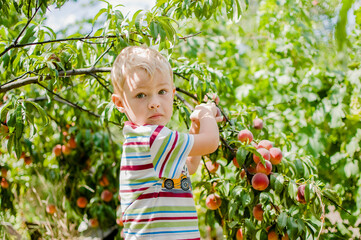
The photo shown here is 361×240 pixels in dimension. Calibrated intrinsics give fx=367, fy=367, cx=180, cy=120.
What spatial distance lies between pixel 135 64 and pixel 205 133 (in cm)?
28

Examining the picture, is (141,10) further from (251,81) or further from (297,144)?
(251,81)

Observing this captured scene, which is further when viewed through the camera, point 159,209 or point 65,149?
point 65,149

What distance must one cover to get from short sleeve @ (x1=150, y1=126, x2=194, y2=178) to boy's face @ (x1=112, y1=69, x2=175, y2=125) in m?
0.07

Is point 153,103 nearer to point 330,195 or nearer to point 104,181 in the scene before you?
point 330,195

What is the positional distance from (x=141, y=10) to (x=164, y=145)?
61 cm

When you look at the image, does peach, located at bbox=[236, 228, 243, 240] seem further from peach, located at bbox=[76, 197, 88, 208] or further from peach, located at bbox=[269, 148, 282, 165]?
peach, located at bbox=[76, 197, 88, 208]

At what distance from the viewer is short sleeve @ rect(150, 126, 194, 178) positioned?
99 centimetres

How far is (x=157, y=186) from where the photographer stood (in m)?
1.02

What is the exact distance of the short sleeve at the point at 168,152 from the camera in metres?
0.99

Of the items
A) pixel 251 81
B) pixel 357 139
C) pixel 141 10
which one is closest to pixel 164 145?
pixel 141 10

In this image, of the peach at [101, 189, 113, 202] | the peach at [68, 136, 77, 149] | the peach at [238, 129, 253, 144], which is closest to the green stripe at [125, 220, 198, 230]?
the peach at [238, 129, 253, 144]

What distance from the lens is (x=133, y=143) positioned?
3.42ft

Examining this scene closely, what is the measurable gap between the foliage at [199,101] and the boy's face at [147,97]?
307 mm

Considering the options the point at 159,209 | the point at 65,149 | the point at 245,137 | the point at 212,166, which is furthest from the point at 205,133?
the point at 65,149
